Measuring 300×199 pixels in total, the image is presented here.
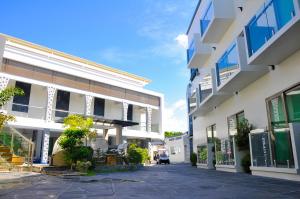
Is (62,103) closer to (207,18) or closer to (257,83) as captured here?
(207,18)

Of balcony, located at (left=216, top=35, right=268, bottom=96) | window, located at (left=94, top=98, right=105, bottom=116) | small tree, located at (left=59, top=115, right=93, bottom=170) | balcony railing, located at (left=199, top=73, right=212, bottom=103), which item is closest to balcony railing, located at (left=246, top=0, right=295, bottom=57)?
balcony, located at (left=216, top=35, right=268, bottom=96)

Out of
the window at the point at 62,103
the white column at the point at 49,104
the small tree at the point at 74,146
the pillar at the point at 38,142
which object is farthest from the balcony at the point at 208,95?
the pillar at the point at 38,142

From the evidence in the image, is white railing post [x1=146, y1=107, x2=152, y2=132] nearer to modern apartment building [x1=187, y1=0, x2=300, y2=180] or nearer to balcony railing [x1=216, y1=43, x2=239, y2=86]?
modern apartment building [x1=187, y1=0, x2=300, y2=180]

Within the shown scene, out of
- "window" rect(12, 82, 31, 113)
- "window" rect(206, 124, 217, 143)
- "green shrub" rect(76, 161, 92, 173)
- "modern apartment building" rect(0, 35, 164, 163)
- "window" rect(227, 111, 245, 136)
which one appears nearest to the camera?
"green shrub" rect(76, 161, 92, 173)

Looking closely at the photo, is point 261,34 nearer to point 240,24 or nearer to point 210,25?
point 240,24

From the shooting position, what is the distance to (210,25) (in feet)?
52.7

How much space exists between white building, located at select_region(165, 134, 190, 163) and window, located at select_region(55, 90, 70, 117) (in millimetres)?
16209

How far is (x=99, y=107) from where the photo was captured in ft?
106

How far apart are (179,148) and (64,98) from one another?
1955cm

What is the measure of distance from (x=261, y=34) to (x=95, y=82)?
71.5 ft

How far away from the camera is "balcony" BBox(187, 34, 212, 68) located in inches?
815

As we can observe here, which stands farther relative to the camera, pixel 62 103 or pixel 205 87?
pixel 62 103

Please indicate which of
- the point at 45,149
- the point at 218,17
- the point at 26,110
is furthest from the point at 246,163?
the point at 26,110

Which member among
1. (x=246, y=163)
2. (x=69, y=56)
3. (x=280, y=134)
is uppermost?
(x=69, y=56)
